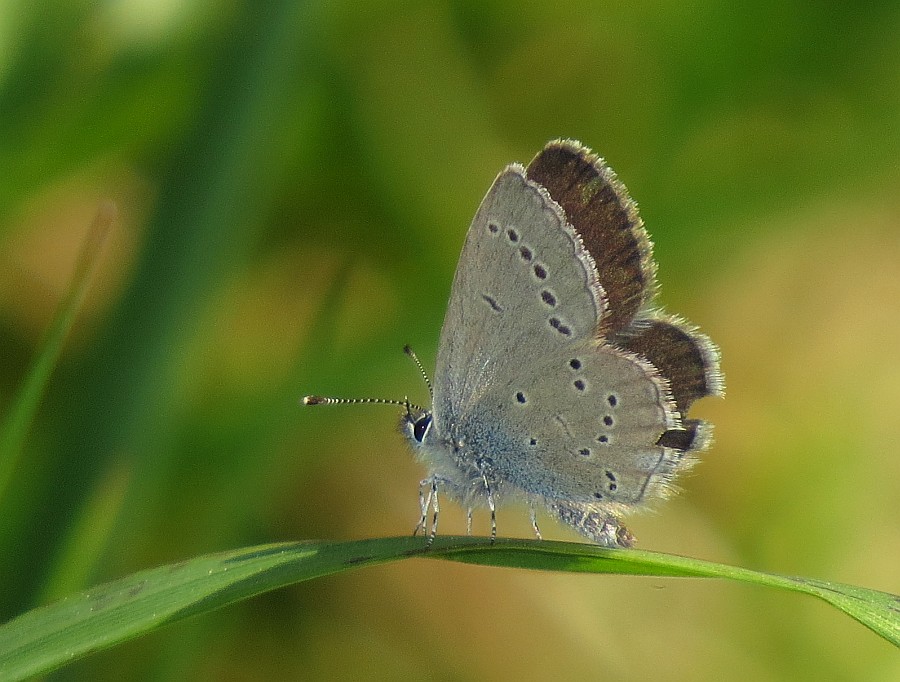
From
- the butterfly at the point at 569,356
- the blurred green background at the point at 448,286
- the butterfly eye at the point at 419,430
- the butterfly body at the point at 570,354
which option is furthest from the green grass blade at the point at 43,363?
the butterfly eye at the point at 419,430

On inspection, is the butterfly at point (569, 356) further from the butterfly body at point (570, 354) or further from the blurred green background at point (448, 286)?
the blurred green background at point (448, 286)

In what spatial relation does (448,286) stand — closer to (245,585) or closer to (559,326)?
(559,326)

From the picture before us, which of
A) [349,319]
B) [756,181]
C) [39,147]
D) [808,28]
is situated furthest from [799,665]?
[39,147]

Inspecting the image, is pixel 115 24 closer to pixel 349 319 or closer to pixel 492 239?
pixel 349 319

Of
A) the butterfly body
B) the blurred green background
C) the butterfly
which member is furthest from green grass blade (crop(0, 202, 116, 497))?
the butterfly body

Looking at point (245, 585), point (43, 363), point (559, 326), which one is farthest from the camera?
point (559, 326)

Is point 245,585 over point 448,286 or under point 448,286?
under

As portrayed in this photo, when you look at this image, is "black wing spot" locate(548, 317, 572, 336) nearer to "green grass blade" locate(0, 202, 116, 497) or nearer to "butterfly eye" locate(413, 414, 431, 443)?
"butterfly eye" locate(413, 414, 431, 443)

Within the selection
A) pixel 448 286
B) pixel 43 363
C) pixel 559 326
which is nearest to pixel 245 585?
pixel 43 363
